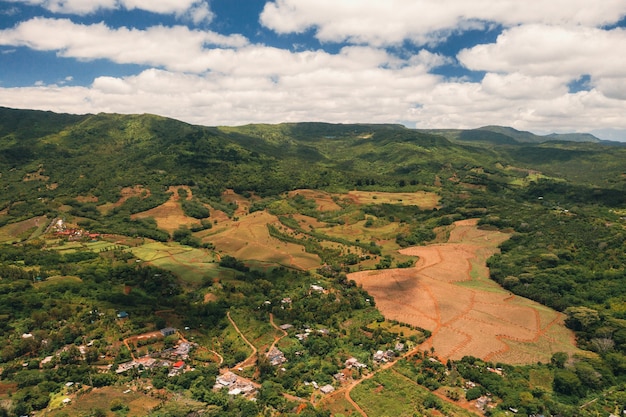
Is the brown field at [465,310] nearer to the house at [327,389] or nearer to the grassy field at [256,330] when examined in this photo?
the house at [327,389]

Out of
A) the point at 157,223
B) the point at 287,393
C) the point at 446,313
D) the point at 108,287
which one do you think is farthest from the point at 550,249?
the point at 157,223

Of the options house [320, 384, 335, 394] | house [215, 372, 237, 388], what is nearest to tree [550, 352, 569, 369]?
house [320, 384, 335, 394]

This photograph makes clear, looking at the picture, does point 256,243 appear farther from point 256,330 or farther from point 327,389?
point 327,389

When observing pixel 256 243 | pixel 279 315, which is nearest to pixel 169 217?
pixel 256 243

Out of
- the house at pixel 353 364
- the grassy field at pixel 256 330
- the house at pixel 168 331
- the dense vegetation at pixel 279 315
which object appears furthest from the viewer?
the house at pixel 168 331

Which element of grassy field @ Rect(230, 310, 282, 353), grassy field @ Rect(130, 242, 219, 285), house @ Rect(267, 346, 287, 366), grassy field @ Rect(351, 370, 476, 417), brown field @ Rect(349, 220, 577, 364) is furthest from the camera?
grassy field @ Rect(130, 242, 219, 285)

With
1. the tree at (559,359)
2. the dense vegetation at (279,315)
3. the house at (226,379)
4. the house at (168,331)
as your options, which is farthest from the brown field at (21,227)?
the tree at (559,359)

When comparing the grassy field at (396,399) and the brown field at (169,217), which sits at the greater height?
the brown field at (169,217)

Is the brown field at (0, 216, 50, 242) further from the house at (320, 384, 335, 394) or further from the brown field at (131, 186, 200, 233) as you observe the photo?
the house at (320, 384, 335, 394)
